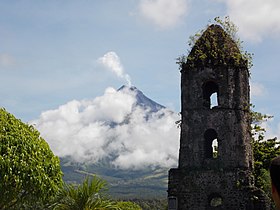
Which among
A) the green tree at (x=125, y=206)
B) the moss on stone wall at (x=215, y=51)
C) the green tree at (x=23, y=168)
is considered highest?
the moss on stone wall at (x=215, y=51)

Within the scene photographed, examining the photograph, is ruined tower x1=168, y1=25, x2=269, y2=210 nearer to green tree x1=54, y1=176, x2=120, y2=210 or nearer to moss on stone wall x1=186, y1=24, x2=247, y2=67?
moss on stone wall x1=186, y1=24, x2=247, y2=67

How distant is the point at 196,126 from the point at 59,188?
6.29m

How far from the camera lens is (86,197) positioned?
1285 cm

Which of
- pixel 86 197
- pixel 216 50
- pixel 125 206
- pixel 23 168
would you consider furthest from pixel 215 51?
pixel 23 168

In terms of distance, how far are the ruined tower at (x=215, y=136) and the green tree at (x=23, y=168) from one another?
539 cm

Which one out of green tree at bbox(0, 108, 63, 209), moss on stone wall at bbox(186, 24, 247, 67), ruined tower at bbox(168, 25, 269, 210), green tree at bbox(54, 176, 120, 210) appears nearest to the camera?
green tree at bbox(0, 108, 63, 209)

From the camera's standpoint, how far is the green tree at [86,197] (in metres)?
12.8

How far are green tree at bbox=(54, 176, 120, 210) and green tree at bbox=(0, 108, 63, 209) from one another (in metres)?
0.53

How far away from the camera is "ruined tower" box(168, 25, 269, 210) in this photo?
17.0 metres

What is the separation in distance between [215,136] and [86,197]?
23.8ft

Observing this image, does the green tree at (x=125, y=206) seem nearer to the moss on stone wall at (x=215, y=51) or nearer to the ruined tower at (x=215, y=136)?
the ruined tower at (x=215, y=136)

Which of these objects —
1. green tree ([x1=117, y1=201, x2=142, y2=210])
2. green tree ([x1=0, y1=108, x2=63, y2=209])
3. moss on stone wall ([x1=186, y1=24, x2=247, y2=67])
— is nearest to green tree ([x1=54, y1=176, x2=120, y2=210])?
green tree ([x1=117, y1=201, x2=142, y2=210])

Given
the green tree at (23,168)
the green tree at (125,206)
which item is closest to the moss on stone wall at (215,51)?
the green tree at (125,206)

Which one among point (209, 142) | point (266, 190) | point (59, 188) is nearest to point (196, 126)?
point (209, 142)
